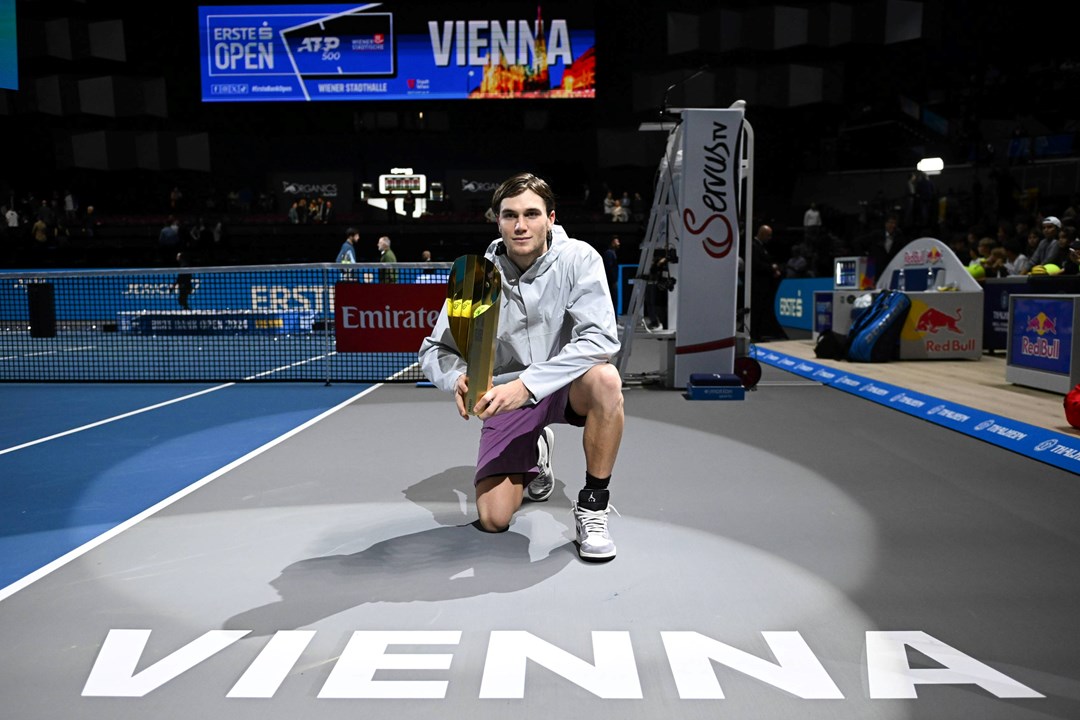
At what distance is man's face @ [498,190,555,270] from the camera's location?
3.03m

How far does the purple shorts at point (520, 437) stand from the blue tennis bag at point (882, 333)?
708 cm

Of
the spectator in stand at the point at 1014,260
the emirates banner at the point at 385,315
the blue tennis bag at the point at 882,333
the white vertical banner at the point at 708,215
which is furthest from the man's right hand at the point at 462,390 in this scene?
the spectator in stand at the point at 1014,260

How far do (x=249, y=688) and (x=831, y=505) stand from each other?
2767 millimetres

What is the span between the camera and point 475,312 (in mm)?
2703

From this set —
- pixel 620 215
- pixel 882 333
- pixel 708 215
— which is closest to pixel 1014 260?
pixel 882 333

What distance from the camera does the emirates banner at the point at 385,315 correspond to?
749 centimetres

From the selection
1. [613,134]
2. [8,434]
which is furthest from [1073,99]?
[8,434]

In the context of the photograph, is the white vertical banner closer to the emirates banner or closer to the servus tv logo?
the emirates banner

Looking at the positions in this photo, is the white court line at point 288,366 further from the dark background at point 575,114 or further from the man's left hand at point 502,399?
the dark background at point 575,114

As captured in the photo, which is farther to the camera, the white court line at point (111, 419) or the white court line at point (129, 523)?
the white court line at point (111, 419)

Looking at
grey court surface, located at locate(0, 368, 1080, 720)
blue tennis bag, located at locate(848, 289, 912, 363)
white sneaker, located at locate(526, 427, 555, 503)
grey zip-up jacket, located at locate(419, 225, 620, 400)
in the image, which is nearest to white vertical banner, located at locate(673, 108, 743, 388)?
grey court surface, located at locate(0, 368, 1080, 720)

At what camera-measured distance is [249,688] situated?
204 cm

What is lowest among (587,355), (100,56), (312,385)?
(312,385)

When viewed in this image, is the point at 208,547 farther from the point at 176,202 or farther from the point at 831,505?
the point at 176,202
